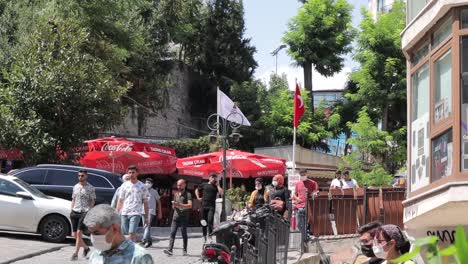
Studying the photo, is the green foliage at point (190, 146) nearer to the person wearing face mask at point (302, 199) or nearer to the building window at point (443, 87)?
the person wearing face mask at point (302, 199)

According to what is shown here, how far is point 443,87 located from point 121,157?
1469 cm

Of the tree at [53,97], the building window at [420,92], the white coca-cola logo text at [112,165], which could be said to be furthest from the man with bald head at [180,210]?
the white coca-cola logo text at [112,165]

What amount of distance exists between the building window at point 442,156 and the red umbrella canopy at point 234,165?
14253 mm

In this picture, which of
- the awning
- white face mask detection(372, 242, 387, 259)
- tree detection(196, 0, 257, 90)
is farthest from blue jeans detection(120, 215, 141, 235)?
tree detection(196, 0, 257, 90)

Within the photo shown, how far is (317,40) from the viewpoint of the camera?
42.0 meters

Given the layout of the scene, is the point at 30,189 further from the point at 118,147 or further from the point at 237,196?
the point at 237,196

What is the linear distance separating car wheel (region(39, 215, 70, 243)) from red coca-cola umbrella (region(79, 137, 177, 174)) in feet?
18.1

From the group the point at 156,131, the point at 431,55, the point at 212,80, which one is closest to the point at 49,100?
the point at 431,55

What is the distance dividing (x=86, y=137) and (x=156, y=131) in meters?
19.9

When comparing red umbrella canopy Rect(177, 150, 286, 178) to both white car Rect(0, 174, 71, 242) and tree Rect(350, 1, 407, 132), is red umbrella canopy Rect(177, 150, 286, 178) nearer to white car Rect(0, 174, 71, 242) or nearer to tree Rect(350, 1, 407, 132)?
white car Rect(0, 174, 71, 242)

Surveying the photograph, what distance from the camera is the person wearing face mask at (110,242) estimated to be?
436 cm

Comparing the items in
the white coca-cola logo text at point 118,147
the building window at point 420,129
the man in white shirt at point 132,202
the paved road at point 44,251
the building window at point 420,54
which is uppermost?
the building window at point 420,54

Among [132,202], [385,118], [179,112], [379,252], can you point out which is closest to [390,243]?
[379,252]

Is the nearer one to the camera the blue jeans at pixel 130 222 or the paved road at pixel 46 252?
the blue jeans at pixel 130 222
